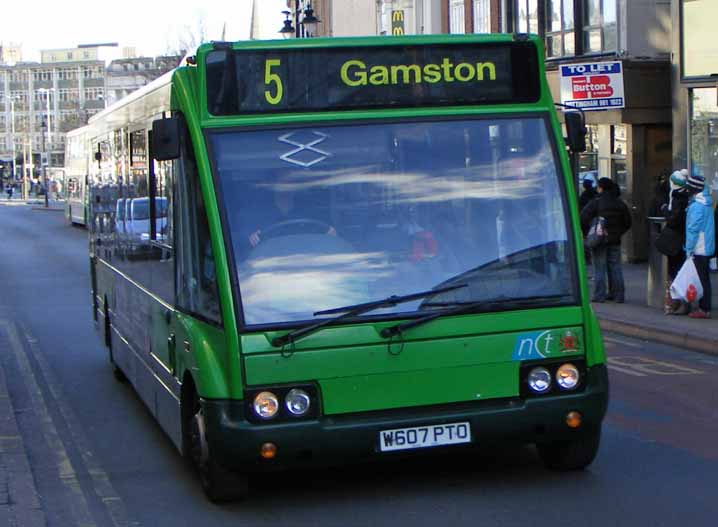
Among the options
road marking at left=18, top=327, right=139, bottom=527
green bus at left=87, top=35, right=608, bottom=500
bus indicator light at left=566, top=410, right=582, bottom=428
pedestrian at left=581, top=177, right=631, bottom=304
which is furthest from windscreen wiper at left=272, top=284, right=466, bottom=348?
pedestrian at left=581, top=177, right=631, bottom=304

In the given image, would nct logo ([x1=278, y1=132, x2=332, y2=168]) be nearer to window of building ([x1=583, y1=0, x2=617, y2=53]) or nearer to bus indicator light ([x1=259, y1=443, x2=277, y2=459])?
bus indicator light ([x1=259, y1=443, x2=277, y2=459])

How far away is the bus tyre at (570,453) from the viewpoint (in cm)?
744

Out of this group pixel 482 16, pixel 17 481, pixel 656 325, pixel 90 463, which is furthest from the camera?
pixel 482 16

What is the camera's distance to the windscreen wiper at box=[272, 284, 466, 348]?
6605 millimetres

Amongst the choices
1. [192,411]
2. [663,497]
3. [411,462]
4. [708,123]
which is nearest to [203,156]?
[192,411]

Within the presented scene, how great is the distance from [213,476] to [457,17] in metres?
29.5

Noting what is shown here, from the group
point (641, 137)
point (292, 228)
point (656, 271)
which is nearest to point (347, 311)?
point (292, 228)

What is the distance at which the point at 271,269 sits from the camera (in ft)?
22.2

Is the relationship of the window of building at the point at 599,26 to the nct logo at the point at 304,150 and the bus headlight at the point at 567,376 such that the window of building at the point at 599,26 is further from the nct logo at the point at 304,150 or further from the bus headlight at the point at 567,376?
the nct logo at the point at 304,150

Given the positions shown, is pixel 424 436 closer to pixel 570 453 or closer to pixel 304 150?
pixel 570 453

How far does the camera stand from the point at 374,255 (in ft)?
22.5

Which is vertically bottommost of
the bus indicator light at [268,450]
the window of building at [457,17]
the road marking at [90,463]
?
the road marking at [90,463]

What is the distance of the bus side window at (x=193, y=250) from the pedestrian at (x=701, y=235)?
364 inches

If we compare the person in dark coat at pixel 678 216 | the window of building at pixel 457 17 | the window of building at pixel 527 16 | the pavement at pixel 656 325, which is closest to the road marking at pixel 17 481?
the pavement at pixel 656 325
